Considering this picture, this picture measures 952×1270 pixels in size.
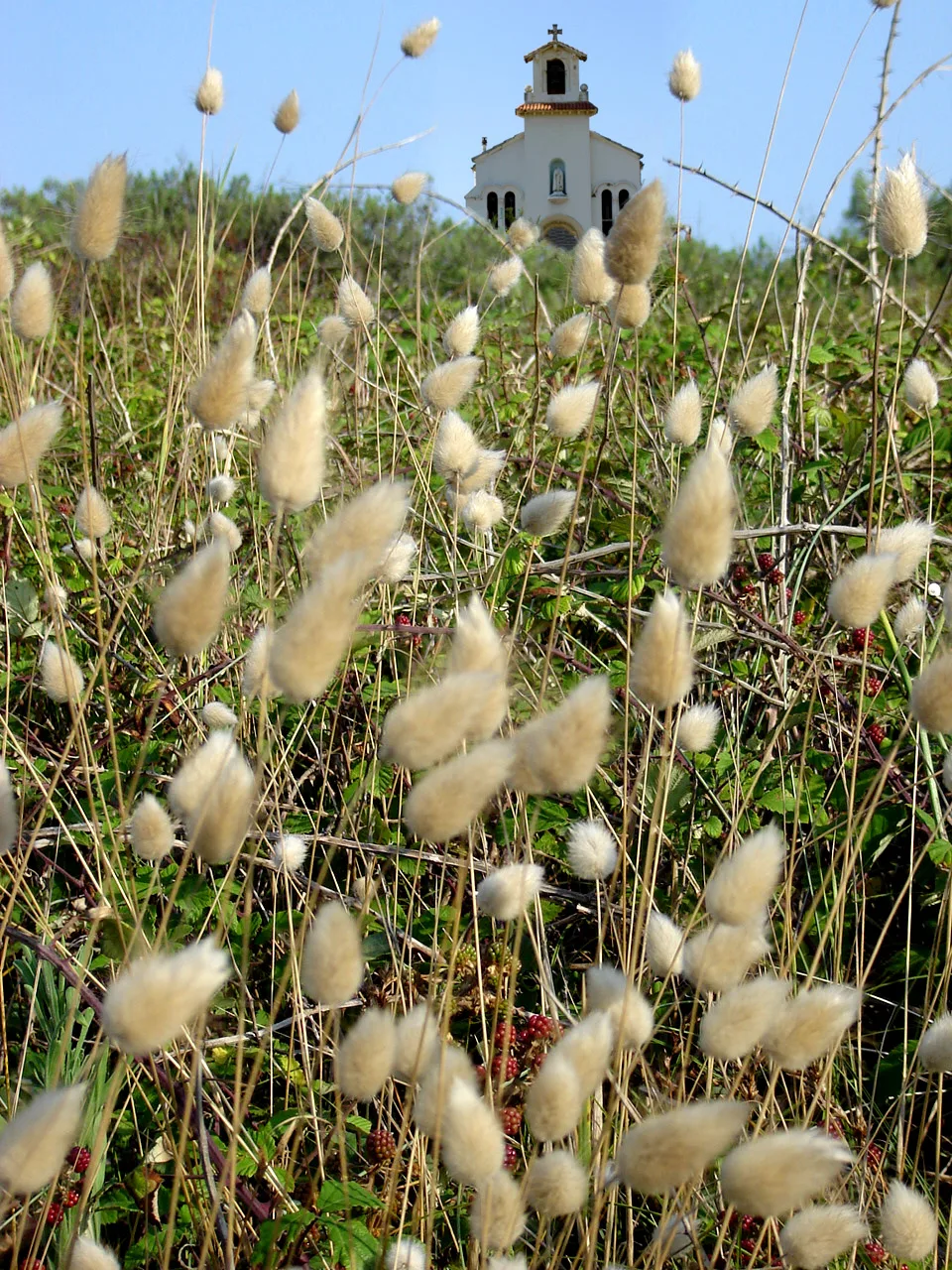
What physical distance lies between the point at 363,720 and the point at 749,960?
1073 mm

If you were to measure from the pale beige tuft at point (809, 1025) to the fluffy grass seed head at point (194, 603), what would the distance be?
1.72 feet

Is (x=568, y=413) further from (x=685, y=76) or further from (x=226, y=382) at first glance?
(x=685, y=76)

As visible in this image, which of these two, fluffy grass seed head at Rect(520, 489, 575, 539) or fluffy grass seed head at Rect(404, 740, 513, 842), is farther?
fluffy grass seed head at Rect(520, 489, 575, 539)

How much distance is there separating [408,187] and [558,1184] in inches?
77.2

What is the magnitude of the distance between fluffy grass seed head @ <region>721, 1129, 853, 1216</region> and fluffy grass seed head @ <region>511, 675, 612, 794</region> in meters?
0.27

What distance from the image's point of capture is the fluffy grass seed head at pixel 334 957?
0.84m

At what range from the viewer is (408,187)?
2.35 meters

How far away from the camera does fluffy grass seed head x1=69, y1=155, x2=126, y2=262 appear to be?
1269 millimetres

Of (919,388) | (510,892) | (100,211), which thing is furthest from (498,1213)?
(919,388)

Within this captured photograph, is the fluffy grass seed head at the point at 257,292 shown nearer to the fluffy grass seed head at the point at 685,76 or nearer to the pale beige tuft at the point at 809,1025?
the fluffy grass seed head at the point at 685,76

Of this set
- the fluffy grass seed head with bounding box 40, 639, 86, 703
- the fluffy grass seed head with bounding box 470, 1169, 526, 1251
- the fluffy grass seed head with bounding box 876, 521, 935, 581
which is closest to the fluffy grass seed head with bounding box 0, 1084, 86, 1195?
the fluffy grass seed head with bounding box 470, 1169, 526, 1251

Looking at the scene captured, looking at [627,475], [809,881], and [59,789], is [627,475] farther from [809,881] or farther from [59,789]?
[59,789]

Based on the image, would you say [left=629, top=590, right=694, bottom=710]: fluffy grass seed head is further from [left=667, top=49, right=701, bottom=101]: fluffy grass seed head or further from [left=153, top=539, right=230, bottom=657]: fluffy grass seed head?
[left=667, top=49, right=701, bottom=101]: fluffy grass seed head

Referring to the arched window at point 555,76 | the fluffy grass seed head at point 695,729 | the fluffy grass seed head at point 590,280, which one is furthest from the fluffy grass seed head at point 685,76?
the arched window at point 555,76
